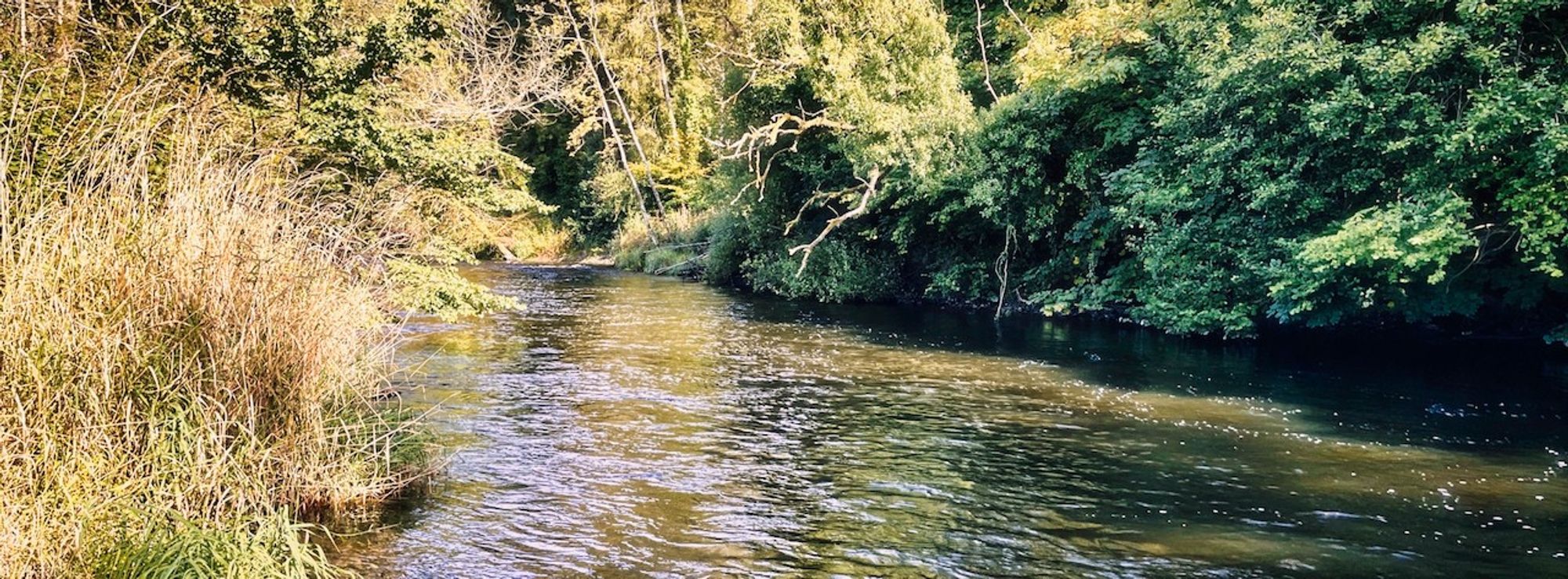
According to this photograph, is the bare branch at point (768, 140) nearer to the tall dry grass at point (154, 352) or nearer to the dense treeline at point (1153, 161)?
the dense treeline at point (1153, 161)

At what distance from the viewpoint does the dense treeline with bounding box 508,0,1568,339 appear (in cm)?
1653

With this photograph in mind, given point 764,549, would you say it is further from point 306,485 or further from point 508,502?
point 306,485

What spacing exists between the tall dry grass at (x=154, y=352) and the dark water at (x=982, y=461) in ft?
3.73

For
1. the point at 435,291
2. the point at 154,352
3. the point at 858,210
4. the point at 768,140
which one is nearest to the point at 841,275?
the point at 858,210

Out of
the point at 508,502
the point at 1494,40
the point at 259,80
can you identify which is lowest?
the point at 508,502

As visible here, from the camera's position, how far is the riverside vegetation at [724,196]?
23.0ft

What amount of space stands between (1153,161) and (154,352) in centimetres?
1903

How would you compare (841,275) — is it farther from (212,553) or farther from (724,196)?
(212,553)

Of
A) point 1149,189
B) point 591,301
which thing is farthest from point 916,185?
point 591,301

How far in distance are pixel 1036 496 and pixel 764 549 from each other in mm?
3073

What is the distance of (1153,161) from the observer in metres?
22.3

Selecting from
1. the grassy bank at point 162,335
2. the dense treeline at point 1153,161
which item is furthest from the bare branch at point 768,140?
the grassy bank at point 162,335

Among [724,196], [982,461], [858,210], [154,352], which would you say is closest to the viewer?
[154,352]

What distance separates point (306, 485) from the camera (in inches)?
349
